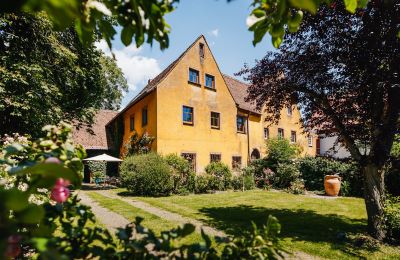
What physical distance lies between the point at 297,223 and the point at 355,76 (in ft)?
15.6

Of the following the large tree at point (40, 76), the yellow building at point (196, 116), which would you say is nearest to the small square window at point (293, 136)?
the yellow building at point (196, 116)

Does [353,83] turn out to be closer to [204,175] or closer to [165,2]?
[165,2]

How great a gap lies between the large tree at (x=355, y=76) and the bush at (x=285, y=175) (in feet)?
41.4

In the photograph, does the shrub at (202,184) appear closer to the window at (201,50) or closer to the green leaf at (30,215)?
the window at (201,50)

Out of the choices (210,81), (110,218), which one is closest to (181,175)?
(110,218)

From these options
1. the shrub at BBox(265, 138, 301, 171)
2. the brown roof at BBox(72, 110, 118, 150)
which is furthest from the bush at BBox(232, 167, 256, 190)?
the brown roof at BBox(72, 110, 118, 150)

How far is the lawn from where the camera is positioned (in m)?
6.55

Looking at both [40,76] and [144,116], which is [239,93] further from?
[40,76]

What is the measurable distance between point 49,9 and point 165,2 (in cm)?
101

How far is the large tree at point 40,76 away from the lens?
1141 centimetres

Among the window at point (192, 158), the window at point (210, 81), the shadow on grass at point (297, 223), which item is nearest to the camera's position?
the shadow on grass at point (297, 223)

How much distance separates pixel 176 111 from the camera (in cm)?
2123

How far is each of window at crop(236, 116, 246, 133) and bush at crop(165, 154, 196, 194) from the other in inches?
333

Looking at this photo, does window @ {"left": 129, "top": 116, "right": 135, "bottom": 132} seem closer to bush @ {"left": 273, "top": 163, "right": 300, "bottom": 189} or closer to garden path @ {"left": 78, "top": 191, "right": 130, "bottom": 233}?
bush @ {"left": 273, "top": 163, "right": 300, "bottom": 189}
